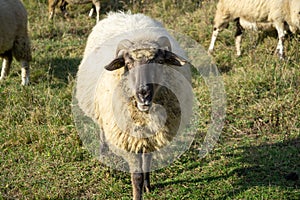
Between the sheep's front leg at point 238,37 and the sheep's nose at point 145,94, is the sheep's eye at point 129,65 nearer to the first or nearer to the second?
the sheep's nose at point 145,94

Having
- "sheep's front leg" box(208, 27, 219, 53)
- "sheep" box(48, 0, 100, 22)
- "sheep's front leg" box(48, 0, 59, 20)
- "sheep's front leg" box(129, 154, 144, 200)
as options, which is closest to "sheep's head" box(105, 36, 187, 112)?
"sheep's front leg" box(129, 154, 144, 200)

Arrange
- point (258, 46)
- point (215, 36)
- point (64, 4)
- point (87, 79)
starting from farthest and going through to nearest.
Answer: point (64, 4) → point (215, 36) → point (258, 46) → point (87, 79)

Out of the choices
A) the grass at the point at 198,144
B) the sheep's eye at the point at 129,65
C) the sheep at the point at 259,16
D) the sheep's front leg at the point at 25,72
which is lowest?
the grass at the point at 198,144

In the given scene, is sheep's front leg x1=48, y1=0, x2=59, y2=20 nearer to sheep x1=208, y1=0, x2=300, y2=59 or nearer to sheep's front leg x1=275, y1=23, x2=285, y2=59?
sheep x1=208, y1=0, x2=300, y2=59

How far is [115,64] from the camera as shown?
340cm

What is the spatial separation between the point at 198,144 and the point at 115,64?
1.89 metres

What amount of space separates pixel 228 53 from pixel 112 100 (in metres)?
3.88

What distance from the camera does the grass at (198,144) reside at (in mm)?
4191

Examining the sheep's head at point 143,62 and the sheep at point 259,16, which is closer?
the sheep's head at point 143,62

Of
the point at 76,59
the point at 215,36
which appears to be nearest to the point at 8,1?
the point at 76,59

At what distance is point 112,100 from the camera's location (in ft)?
12.0

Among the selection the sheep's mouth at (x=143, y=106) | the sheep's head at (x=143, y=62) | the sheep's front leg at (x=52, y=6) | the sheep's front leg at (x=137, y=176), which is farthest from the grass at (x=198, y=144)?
the sheep's front leg at (x=52, y=6)

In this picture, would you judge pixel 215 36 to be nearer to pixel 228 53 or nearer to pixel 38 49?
pixel 228 53

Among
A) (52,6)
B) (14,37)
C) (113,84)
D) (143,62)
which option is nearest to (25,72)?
(14,37)
